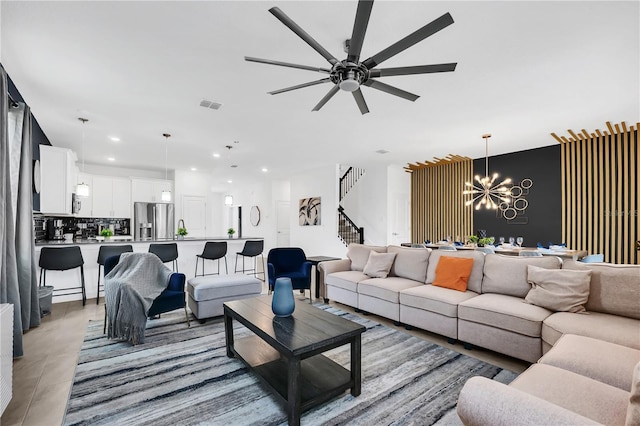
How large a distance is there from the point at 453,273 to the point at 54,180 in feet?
21.0

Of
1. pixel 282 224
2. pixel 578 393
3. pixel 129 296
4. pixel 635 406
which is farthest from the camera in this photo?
pixel 282 224

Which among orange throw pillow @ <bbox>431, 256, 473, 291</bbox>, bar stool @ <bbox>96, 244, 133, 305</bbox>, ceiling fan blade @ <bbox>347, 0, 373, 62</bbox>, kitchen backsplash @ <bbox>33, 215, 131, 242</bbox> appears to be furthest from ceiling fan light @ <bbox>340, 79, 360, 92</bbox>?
kitchen backsplash @ <bbox>33, 215, 131, 242</bbox>

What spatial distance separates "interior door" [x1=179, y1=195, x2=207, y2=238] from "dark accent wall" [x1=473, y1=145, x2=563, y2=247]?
Result: 7570mm

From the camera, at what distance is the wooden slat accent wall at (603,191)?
529cm

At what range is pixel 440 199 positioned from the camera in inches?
328

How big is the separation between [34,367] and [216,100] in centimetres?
325

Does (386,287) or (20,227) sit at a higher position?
(20,227)

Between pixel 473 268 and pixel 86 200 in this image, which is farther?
pixel 86 200

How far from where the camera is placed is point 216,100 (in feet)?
12.7

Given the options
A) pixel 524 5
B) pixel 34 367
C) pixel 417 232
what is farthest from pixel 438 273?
pixel 417 232

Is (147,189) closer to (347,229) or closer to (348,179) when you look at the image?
(347,229)

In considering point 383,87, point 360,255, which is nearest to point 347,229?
point 360,255

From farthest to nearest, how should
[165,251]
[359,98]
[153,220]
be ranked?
[153,220]
[165,251]
[359,98]

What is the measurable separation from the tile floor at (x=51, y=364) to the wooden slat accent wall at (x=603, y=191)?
4622 millimetres
